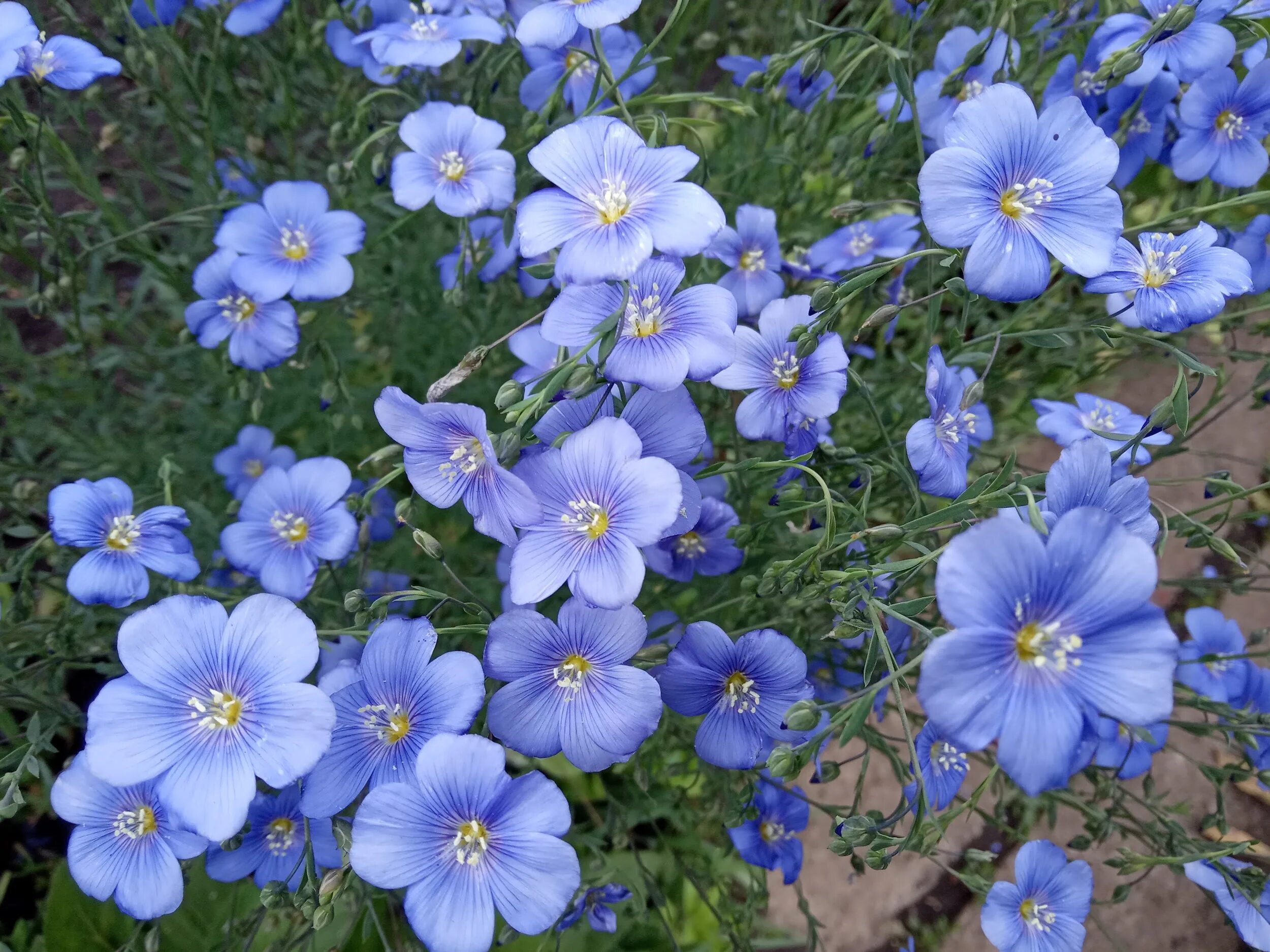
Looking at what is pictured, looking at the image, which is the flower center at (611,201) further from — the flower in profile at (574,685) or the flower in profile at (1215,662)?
the flower in profile at (1215,662)

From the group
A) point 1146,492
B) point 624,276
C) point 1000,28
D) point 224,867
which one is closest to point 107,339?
point 224,867

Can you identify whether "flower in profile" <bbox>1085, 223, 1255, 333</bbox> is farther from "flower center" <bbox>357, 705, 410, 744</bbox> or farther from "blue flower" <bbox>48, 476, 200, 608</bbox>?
"blue flower" <bbox>48, 476, 200, 608</bbox>

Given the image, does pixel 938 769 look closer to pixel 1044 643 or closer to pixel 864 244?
pixel 1044 643

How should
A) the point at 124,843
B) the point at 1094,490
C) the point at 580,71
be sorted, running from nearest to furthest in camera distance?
the point at 1094,490, the point at 124,843, the point at 580,71

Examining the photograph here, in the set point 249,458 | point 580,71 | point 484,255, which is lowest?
point 249,458

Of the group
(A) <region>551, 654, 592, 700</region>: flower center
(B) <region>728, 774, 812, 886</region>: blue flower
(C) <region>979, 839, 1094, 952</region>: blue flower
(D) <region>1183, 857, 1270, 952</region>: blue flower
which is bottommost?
(B) <region>728, 774, 812, 886</region>: blue flower

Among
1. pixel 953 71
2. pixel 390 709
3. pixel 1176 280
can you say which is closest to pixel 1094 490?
pixel 1176 280

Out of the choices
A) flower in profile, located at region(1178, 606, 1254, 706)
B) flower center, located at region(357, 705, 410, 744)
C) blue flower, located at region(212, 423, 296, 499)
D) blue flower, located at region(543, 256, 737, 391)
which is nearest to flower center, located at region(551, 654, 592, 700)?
flower center, located at region(357, 705, 410, 744)
